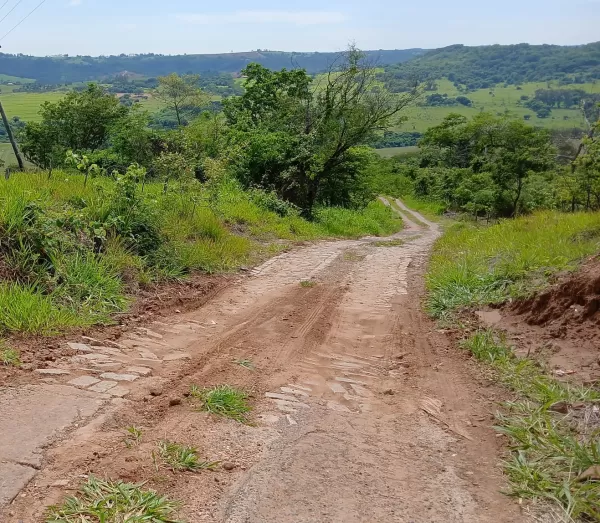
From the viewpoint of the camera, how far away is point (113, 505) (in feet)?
8.42

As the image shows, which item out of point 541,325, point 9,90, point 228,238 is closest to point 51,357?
point 541,325

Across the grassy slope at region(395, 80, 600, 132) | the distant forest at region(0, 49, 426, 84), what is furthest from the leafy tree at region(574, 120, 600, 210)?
the distant forest at region(0, 49, 426, 84)

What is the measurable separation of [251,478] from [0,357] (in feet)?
7.88

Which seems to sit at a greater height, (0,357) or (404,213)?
(0,357)

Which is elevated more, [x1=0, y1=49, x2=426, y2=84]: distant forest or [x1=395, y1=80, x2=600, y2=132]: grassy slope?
[x1=0, y1=49, x2=426, y2=84]: distant forest

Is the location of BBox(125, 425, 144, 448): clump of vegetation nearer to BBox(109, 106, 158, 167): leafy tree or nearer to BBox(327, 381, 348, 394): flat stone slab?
BBox(327, 381, 348, 394): flat stone slab

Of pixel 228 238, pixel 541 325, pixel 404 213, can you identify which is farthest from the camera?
pixel 404 213

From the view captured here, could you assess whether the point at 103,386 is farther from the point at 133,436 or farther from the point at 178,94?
the point at 178,94

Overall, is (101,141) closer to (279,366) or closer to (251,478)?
(279,366)

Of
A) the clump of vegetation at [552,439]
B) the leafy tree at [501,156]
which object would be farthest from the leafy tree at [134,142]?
the clump of vegetation at [552,439]

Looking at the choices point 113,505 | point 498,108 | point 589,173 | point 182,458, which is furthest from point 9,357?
point 498,108

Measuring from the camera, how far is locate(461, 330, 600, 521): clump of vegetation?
2.85 m

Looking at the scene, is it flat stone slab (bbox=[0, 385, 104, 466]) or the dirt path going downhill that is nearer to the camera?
the dirt path going downhill

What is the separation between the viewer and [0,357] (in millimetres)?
4172
